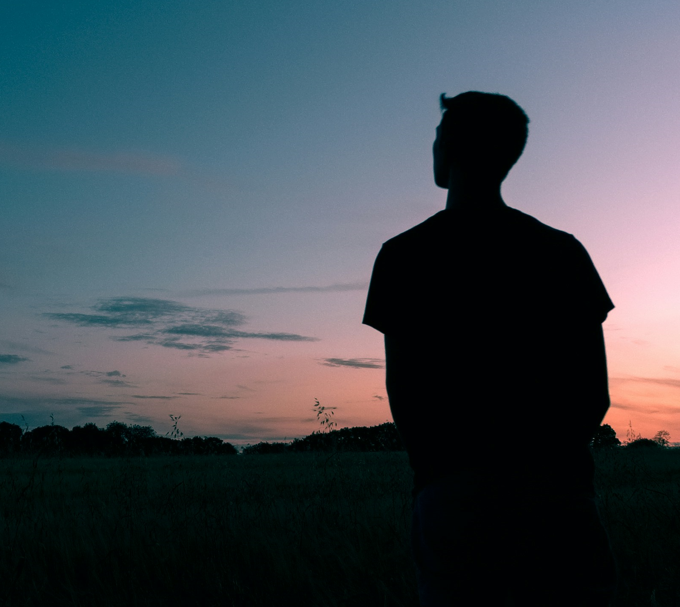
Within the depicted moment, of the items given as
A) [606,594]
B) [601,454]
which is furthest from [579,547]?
[601,454]

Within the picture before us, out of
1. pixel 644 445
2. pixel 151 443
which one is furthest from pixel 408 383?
pixel 644 445

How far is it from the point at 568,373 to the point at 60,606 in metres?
3.74

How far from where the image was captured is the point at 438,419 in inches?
56.6

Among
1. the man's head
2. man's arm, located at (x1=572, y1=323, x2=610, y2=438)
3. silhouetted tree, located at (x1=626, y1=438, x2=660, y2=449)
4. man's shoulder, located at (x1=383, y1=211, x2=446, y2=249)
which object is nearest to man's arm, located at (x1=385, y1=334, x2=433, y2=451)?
man's shoulder, located at (x1=383, y1=211, x2=446, y2=249)

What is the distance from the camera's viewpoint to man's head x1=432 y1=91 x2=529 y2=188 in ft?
5.69

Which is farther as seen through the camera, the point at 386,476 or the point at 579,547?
the point at 386,476

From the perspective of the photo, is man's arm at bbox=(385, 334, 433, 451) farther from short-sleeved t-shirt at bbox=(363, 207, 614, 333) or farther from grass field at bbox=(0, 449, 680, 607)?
grass field at bbox=(0, 449, 680, 607)

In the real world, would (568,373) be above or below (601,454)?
above

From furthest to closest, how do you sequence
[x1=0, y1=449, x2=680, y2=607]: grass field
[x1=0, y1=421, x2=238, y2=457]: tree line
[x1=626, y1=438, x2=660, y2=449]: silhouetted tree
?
[x1=626, y1=438, x2=660, y2=449]: silhouetted tree < [x1=0, y1=421, x2=238, y2=457]: tree line < [x1=0, y1=449, x2=680, y2=607]: grass field

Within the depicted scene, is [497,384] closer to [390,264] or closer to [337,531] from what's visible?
[390,264]

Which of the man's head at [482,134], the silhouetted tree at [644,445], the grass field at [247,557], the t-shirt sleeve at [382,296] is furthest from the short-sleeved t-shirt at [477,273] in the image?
the silhouetted tree at [644,445]

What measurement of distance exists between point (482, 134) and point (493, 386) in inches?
32.0

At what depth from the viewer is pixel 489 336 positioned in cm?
146

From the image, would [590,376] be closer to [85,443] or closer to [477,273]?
[477,273]
